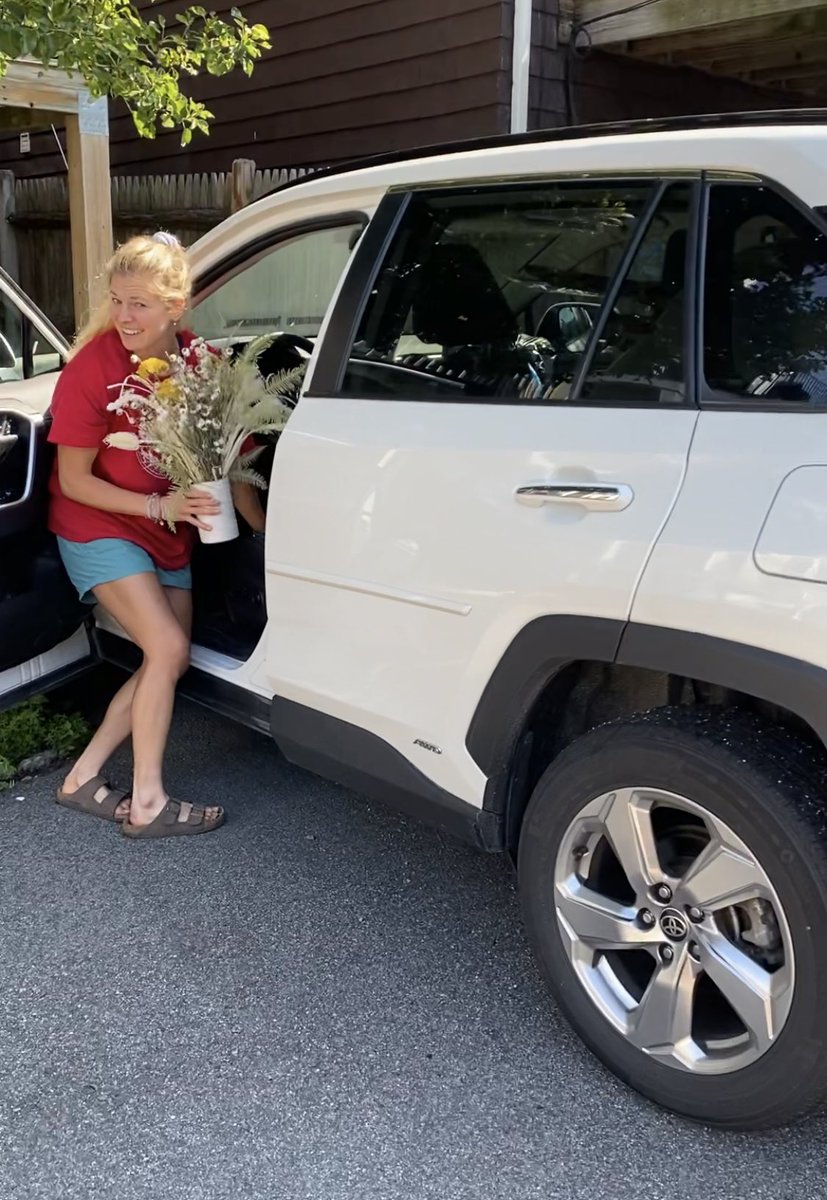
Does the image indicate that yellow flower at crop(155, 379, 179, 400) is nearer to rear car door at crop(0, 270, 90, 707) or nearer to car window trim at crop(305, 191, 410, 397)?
car window trim at crop(305, 191, 410, 397)

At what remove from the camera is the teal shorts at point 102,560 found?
3137 mm

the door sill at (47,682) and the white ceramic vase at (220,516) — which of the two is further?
the door sill at (47,682)

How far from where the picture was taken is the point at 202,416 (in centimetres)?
294

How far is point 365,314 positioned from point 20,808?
1975 mm

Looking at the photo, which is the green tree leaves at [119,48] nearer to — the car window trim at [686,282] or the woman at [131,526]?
the woman at [131,526]

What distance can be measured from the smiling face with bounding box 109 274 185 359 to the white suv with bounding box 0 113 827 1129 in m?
0.49


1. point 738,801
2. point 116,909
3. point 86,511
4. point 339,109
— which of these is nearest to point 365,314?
point 86,511

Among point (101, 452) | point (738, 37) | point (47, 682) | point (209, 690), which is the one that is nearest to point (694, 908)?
point (209, 690)

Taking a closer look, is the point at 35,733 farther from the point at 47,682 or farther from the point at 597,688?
the point at 597,688

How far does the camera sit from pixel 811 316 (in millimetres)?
1956

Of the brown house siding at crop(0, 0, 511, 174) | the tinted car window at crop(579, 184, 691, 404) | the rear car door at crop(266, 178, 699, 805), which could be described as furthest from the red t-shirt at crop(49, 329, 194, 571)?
the brown house siding at crop(0, 0, 511, 174)

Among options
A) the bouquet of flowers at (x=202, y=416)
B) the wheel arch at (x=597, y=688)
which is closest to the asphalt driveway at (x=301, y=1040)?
the wheel arch at (x=597, y=688)

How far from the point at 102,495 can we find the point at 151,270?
64 centimetres

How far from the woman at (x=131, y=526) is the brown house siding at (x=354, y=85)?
513 centimetres
